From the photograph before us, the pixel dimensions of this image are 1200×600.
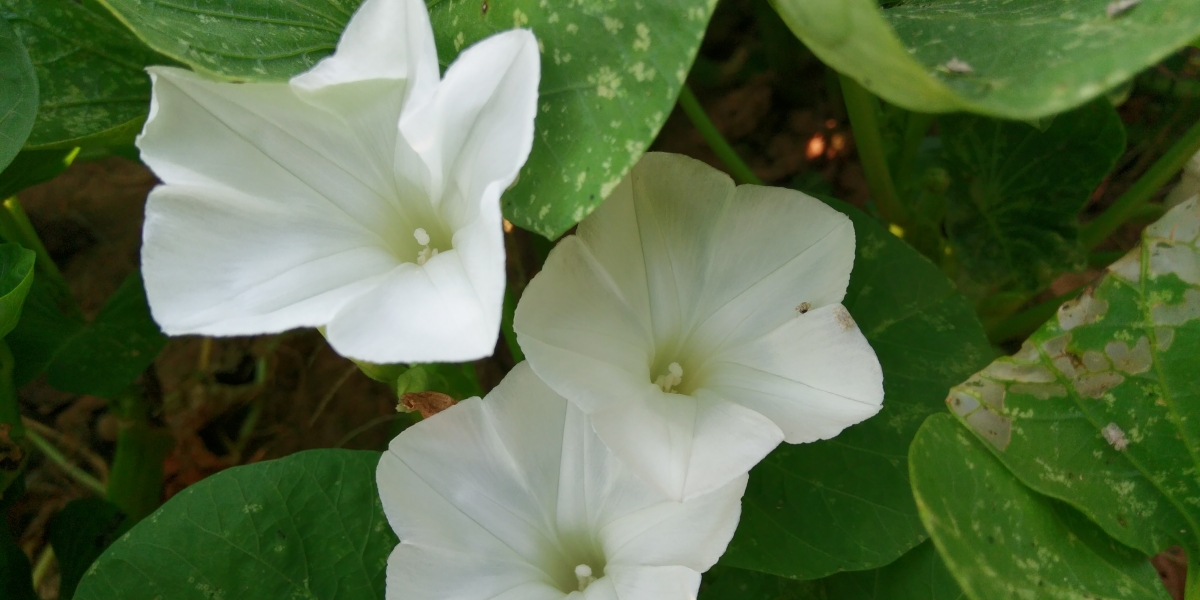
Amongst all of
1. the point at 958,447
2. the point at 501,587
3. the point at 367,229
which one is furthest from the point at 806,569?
the point at 367,229

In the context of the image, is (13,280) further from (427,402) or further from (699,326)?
(699,326)

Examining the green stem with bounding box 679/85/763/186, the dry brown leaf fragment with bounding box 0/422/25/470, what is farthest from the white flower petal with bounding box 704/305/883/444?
the dry brown leaf fragment with bounding box 0/422/25/470

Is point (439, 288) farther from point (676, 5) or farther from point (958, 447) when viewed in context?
point (958, 447)

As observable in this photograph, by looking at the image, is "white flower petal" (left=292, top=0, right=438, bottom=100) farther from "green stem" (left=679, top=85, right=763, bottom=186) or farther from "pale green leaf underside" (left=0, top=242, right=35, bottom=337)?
"green stem" (left=679, top=85, right=763, bottom=186)

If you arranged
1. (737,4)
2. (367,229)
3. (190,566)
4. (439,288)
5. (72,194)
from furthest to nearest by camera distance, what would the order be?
1. (737,4)
2. (72,194)
3. (190,566)
4. (367,229)
5. (439,288)

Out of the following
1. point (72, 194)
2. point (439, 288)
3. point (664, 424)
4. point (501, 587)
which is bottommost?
point (72, 194)

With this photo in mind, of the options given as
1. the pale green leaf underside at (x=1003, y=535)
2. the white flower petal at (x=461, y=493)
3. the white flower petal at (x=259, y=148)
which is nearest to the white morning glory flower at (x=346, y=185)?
the white flower petal at (x=259, y=148)
